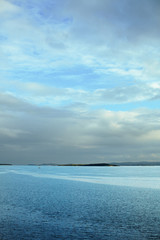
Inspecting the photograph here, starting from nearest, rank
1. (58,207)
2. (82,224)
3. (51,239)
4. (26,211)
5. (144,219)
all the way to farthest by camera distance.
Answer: (51,239) < (82,224) < (144,219) < (26,211) < (58,207)

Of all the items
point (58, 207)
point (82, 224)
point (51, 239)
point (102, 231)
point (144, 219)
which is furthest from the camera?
point (58, 207)

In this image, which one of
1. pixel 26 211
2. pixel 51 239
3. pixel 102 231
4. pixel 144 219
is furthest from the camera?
pixel 26 211

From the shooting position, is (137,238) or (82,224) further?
(82,224)

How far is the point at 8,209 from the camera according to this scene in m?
39.0

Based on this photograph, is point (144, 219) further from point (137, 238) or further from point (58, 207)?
point (58, 207)

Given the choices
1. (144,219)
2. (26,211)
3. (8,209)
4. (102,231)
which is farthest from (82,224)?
(8,209)

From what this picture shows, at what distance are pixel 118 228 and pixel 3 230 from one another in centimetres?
1281

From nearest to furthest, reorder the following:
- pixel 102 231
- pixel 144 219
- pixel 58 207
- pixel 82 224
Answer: pixel 102 231 → pixel 82 224 → pixel 144 219 → pixel 58 207

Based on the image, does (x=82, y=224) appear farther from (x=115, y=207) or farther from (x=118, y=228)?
(x=115, y=207)

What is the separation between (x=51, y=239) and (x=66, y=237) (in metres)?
1.53

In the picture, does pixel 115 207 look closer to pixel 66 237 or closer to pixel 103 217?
pixel 103 217

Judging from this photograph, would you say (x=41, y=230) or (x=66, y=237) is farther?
(x=41, y=230)

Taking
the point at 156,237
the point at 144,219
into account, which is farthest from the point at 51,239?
the point at 144,219

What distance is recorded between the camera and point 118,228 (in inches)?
1113
